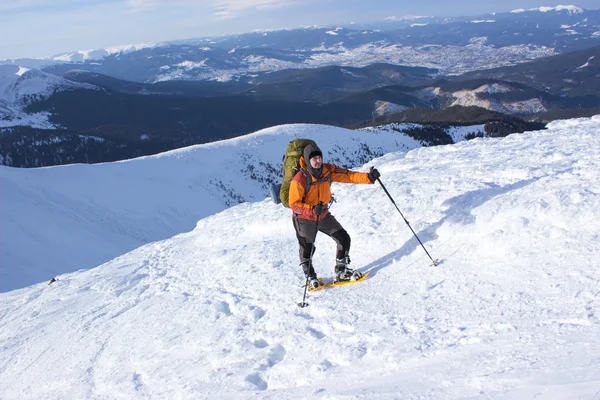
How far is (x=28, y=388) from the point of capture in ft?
25.3

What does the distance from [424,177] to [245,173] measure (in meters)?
63.3

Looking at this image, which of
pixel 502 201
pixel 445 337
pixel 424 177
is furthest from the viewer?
pixel 424 177

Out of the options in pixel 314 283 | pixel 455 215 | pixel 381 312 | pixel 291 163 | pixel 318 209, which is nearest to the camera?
pixel 381 312

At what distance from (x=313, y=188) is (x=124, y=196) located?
52.5 metres

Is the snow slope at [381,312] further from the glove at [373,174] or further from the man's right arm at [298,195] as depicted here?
the glove at [373,174]

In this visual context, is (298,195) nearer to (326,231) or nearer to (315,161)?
(315,161)

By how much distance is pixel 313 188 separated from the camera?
299 inches

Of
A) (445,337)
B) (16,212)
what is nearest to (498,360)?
(445,337)

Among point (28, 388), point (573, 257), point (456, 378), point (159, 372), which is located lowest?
point (28, 388)

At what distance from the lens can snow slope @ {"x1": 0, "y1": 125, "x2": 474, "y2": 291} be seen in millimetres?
34188

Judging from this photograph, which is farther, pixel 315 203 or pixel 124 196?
pixel 124 196

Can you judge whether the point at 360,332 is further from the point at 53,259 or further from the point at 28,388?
the point at 53,259

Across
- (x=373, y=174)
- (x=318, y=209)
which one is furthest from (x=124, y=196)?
(x=373, y=174)

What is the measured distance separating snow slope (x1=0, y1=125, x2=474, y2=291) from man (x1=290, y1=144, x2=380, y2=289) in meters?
27.7
